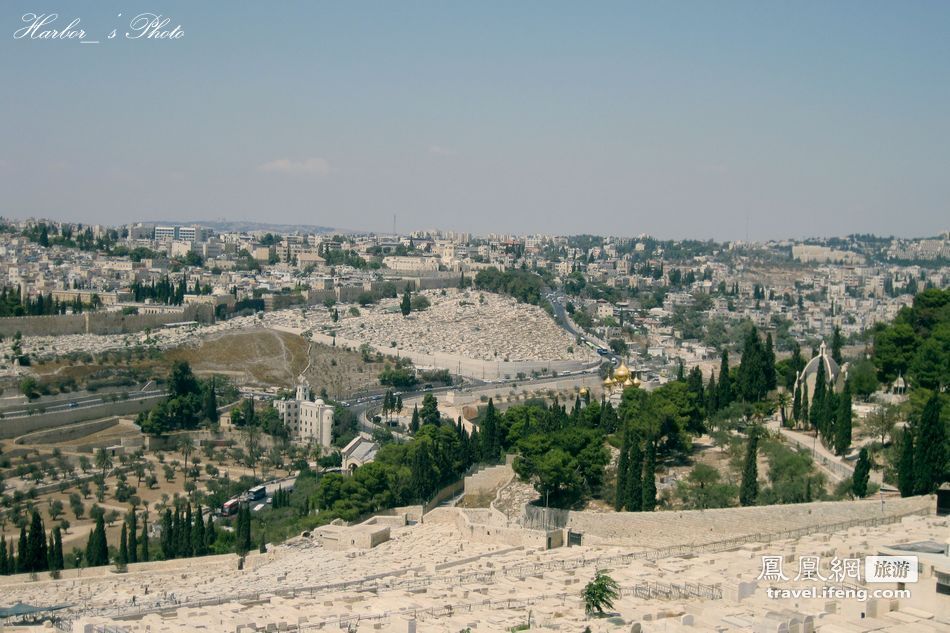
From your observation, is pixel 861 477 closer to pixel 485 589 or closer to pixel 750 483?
pixel 750 483

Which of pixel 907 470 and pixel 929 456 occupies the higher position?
pixel 929 456

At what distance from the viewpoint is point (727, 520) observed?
23906 mm

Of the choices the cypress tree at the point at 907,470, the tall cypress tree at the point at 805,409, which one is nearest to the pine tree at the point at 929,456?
the cypress tree at the point at 907,470

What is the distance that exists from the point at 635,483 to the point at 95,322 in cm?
5180

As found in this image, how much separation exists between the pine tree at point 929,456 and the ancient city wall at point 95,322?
53607 millimetres

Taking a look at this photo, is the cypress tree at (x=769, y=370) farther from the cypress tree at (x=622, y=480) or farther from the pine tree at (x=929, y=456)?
the pine tree at (x=929, y=456)

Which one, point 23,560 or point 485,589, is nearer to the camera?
point 485,589

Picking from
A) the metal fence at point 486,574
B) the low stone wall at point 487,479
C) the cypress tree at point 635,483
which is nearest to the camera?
the metal fence at point 486,574

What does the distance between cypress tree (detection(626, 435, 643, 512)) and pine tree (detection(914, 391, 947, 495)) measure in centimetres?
547

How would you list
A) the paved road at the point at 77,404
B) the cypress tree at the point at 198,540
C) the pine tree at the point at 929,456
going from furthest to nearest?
the paved road at the point at 77,404, the cypress tree at the point at 198,540, the pine tree at the point at 929,456

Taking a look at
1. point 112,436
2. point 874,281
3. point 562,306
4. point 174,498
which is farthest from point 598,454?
point 874,281

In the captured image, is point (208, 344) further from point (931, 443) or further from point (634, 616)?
point (634, 616)

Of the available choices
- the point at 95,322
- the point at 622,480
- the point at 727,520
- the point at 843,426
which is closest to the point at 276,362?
the point at 95,322

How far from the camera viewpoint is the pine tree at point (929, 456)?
2398 centimetres
